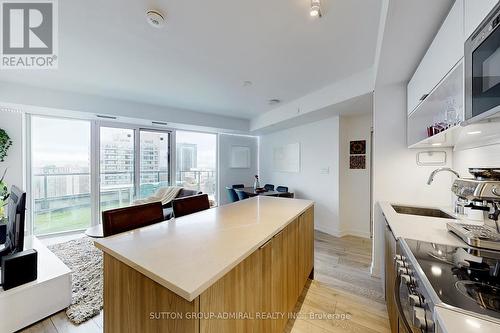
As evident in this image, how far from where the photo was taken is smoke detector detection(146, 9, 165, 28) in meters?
1.61

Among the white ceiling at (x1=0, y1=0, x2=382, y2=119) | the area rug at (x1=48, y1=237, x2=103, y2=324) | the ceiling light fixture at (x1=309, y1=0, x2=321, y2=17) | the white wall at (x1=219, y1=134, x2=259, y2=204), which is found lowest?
the area rug at (x1=48, y1=237, x2=103, y2=324)

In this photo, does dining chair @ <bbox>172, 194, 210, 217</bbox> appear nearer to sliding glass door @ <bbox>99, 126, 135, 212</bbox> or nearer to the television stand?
the television stand

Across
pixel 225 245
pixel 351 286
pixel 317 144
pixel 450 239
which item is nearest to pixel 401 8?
pixel 450 239

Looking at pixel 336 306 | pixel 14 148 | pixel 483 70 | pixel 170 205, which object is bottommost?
pixel 336 306

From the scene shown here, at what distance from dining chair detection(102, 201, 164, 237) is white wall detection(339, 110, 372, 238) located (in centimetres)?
333

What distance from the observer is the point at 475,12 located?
0.93 metres

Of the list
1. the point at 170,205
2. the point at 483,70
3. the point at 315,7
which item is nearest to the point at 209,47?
the point at 315,7

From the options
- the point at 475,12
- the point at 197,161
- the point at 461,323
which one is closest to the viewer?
the point at 461,323

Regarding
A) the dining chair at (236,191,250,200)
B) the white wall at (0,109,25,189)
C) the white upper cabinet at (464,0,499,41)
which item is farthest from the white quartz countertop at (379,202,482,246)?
the white wall at (0,109,25,189)

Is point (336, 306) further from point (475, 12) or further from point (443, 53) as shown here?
point (475, 12)

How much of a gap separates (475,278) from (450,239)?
1.67 feet

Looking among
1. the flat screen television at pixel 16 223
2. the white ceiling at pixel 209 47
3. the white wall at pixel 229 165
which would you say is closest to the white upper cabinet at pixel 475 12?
the white ceiling at pixel 209 47

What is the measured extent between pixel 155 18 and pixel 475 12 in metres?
1.99

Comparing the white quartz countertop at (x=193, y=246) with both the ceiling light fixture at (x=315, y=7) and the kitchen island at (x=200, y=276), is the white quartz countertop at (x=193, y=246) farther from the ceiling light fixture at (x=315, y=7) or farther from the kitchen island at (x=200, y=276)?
the ceiling light fixture at (x=315, y=7)
